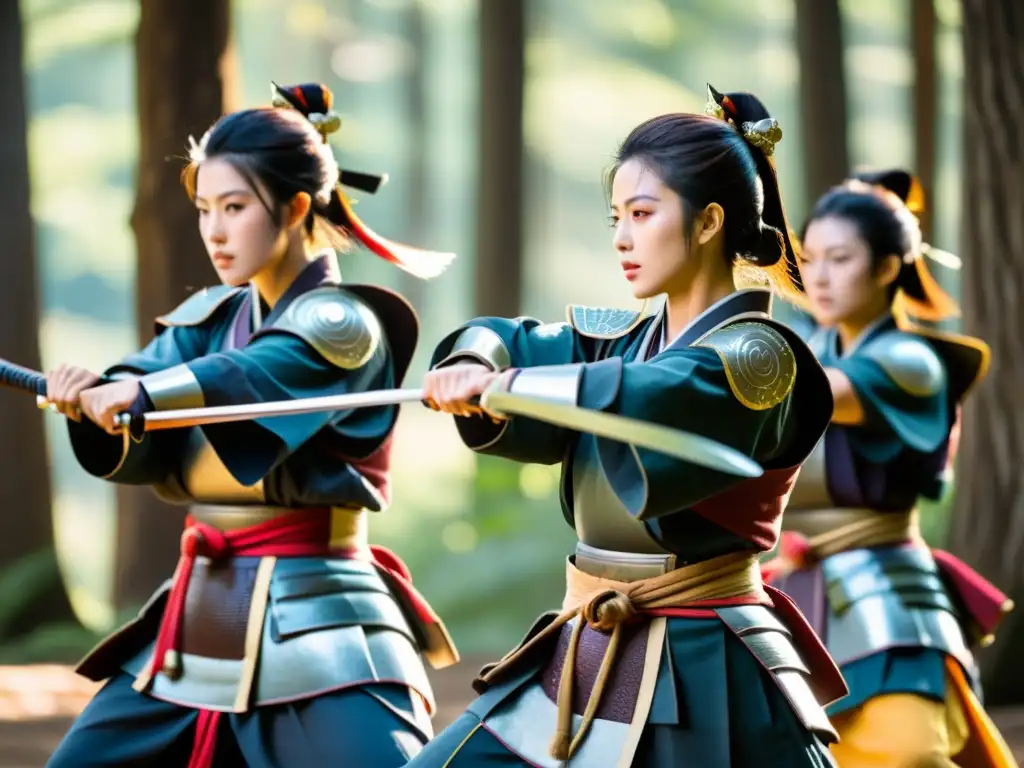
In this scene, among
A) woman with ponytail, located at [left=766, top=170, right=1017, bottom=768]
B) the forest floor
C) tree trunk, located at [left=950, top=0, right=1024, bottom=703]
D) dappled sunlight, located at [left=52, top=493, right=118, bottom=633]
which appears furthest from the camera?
dappled sunlight, located at [left=52, top=493, right=118, bottom=633]

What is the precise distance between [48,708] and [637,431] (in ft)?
17.1

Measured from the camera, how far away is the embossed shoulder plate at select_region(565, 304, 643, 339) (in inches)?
115

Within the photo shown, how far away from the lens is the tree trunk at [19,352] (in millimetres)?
8469

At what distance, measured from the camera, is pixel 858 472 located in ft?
14.3

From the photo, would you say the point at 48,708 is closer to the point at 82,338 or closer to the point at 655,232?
the point at 655,232

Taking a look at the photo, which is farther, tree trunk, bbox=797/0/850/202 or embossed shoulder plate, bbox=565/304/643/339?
tree trunk, bbox=797/0/850/202

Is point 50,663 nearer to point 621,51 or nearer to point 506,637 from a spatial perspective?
point 506,637

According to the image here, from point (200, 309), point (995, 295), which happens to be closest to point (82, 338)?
point (995, 295)

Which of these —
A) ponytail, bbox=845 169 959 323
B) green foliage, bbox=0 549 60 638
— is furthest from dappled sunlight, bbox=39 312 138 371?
ponytail, bbox=845 169 959 323

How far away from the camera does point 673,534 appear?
8.70ft

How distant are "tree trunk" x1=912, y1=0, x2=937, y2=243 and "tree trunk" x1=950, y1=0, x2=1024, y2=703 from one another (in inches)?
117

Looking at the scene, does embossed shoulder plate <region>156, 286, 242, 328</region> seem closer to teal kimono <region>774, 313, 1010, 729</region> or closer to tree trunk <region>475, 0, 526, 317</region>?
teal kimono <region>774, 313, 1010, 729</region>

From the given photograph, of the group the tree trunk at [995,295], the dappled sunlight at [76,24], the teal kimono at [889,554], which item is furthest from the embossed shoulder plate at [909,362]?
the dappled sunlight at [76,24]

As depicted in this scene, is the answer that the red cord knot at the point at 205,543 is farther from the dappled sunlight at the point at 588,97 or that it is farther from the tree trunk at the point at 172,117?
the dappled sunlight at the point at 588,97
